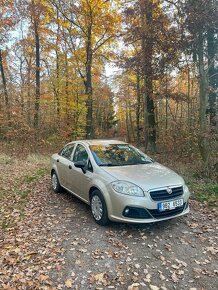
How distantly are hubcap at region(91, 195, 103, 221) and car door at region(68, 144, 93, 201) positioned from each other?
0.33 m

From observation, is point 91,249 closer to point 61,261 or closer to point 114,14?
point 61,261

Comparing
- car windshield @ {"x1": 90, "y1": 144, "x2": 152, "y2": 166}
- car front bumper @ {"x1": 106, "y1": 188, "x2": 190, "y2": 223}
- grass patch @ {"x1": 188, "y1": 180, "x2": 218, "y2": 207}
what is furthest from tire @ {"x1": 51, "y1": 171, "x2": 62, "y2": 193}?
grass patch @ {"x1": 188, "y1": 180, "x2": 218, "y2": 207}

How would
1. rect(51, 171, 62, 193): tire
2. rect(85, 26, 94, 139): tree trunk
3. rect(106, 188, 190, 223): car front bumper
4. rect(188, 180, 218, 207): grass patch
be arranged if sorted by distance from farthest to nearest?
rect(85, 26, 94, 139): tree trunk < rect(51, 171, 62, 193): tire < rect(188, 180, 218, 207): grass patch < rect(106, 188, 190, 223): car front bumper

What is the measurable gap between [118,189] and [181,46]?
19.4 ft

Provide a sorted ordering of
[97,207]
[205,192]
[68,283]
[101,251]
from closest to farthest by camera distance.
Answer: [68,283] → [101,251] → [97,207] → [205,192]

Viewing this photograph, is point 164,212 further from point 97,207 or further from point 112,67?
point 112,67

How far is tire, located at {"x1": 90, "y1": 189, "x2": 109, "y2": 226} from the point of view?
14.6 ft

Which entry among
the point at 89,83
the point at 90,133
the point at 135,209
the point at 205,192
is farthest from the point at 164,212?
the point at 89,83

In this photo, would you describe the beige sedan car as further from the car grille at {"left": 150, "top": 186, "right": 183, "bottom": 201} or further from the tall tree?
the tall tree

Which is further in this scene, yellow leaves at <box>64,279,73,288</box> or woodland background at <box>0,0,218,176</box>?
woodland background at <box>0,0,218,176</box>

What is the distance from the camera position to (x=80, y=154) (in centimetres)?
580

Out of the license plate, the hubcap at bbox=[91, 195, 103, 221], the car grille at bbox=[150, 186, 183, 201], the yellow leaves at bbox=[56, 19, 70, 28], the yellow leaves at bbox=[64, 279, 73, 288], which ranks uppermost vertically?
the yellow leaves at bbox=[56, 19, 70, 28]

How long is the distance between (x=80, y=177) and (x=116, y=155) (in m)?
0.94

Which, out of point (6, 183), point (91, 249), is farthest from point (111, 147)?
point (6, 183)
